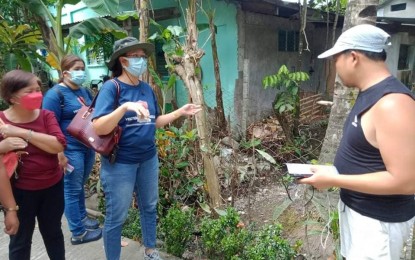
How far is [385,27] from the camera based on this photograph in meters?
7.90

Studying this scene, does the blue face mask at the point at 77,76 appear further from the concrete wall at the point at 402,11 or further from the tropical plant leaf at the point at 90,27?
the concrete wall at the point at 402,11

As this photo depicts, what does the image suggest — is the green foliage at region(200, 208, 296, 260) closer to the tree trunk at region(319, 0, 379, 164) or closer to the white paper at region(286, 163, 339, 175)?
the white paper at region(286, 163, 339, 175)

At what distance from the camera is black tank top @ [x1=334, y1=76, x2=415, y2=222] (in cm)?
147

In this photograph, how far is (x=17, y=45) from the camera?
6.08 metres

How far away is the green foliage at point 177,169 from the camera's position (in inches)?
145

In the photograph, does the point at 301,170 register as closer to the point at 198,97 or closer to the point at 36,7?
the point at 198,97

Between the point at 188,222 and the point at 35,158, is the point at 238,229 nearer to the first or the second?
the point at 188,222

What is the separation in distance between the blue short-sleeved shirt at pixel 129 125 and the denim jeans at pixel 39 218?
1.71ft

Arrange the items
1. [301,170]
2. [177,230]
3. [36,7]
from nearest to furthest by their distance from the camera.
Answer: [301,170] → [177,230] → [36,7]

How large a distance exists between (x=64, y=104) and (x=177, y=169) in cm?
140

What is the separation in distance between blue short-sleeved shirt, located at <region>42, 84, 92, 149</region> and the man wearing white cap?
7.37 ft

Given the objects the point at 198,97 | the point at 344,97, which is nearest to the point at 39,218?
the point at 198,97

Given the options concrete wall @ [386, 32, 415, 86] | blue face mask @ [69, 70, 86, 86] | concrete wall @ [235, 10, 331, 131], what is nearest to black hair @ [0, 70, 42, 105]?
blue face mask @ [69, 70, 86, 86]

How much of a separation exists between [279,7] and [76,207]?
18.4 ft
